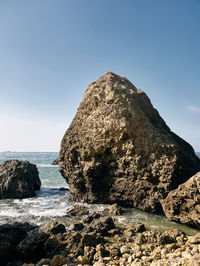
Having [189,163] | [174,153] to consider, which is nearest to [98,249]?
[174,153]

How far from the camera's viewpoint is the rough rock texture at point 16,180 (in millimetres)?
14654

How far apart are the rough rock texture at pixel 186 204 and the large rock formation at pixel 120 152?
1.35m

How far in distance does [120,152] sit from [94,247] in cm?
626

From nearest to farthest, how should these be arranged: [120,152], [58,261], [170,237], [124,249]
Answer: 1. [58,261]
2. [124,249]
3. [170,237]
4. [120,152]

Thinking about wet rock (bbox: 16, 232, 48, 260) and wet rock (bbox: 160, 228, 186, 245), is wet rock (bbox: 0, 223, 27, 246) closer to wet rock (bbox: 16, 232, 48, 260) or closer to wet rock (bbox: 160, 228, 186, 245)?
wet rock (bbox: 16, 232, 48, 260)

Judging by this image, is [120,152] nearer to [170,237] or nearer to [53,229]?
[170,237]

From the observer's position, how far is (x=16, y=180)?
15.4 meters

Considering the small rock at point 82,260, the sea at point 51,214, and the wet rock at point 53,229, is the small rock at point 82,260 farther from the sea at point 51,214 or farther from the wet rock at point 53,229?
the sea at point 51,214

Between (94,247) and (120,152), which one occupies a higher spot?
(120,152)

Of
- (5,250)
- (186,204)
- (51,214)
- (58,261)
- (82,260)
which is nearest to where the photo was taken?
(58,261)

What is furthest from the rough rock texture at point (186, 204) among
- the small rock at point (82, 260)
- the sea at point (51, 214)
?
the small rock at point (82, 260)

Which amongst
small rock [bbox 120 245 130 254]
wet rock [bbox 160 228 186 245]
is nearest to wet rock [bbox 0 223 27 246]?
small rock [bbox 120 245 130 254]

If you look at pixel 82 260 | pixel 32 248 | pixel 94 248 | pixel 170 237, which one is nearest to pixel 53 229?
pixel 32 248

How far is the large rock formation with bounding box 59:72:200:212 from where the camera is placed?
1085 centimetres
